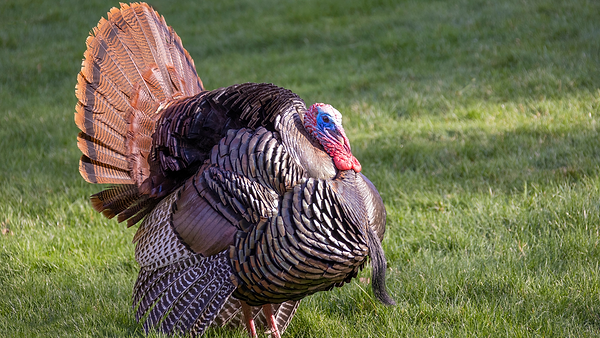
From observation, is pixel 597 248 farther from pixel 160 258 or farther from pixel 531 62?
pixel 531 62

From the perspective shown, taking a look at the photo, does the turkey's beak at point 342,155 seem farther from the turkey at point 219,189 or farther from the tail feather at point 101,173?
the tail feather at point 101,173

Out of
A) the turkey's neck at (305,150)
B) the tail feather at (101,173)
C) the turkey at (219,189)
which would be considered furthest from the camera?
the tail feather at (101,173)

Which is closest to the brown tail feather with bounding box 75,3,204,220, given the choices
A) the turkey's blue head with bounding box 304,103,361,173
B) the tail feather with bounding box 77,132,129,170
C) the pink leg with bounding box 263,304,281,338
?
the tail feather with bounding box 77,132,129,170

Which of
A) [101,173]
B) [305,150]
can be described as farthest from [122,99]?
[305,150]

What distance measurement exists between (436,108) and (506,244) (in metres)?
2.62

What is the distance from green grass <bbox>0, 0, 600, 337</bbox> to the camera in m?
3.37

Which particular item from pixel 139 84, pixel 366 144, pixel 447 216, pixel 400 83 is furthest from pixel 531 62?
pixel 139 84

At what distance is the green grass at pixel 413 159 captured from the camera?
3.37 metres

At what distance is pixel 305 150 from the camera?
289 cm

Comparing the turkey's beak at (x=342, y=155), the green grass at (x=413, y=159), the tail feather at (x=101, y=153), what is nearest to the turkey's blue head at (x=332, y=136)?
the turkey's beak at (x=342, y=155)

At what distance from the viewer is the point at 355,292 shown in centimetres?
359

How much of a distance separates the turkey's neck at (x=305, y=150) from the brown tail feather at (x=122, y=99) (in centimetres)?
88

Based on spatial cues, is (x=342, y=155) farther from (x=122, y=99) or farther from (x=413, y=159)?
(x=413, y=159)

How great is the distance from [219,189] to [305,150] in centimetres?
46
